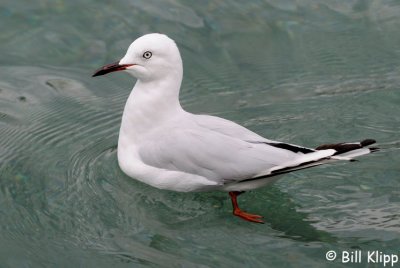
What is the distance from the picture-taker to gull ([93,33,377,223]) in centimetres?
575

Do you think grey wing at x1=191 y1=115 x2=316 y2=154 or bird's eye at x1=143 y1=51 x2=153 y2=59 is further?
bird's eye at x1=143 y1=51 x2=153 y2=59

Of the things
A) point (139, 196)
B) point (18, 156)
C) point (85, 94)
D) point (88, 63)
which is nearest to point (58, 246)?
point (139, 196)

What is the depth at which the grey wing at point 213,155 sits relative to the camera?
18.9 ft

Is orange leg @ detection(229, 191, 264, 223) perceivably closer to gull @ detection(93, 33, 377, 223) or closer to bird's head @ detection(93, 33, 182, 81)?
gull @ detection(93, 33, 377, 223)

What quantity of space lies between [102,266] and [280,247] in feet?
3.82

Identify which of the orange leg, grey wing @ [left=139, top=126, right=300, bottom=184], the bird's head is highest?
the bird's head

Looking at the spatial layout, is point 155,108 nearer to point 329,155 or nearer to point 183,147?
point 183,147

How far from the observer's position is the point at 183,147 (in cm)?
595

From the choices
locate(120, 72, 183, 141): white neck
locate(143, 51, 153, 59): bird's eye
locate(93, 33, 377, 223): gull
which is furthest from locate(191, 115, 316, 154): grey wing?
locate(143, 51, 153, 59): bird's eye

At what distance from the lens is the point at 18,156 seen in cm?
661

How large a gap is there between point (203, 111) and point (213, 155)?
60.7 inches

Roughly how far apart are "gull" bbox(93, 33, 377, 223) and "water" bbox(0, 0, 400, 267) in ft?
0.59

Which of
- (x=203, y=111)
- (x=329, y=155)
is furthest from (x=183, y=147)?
(x=203, y=111)

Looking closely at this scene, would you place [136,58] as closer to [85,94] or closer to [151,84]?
[151,84]
